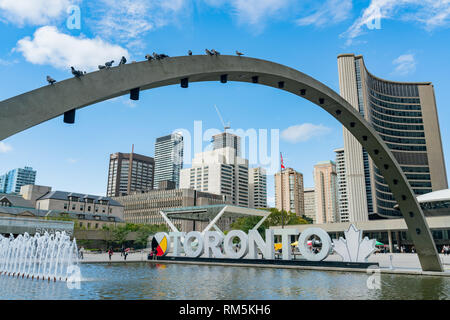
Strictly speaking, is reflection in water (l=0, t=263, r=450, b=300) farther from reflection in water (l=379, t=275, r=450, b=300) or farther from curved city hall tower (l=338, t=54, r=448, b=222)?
curved city hall tower (l=338, t=54, r=448, b=222)

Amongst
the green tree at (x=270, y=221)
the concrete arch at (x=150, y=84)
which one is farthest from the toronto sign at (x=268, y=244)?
the green tree at (x=270, y=221)

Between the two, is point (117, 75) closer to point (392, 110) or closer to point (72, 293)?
point (72, 293)

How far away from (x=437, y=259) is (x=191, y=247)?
23364 mm

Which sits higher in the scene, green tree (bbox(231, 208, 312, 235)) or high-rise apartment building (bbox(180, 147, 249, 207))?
high-rise apartment building (bbox(180, 147, 249, 207))

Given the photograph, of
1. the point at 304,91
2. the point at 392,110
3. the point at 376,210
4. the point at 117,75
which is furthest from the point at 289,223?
the point at 117,75

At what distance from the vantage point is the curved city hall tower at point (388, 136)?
4385 inches

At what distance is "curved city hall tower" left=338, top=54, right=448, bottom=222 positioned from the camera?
365ft

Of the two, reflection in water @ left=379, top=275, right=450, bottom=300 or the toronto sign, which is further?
the toronto sign

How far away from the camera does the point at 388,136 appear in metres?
128

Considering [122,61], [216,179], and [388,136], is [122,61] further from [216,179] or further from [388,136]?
[216,179]

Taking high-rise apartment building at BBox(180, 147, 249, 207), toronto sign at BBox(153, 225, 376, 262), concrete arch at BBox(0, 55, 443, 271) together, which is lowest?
toronto sign at BBox(153, 225, 376, 262)

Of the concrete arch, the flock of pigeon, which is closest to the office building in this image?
the concrete arch

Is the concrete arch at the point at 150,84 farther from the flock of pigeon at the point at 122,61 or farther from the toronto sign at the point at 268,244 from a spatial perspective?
the toronto sign at the point at 268,244

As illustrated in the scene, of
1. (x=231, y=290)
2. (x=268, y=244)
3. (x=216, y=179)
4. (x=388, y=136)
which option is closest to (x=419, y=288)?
(x=231, y=290)
